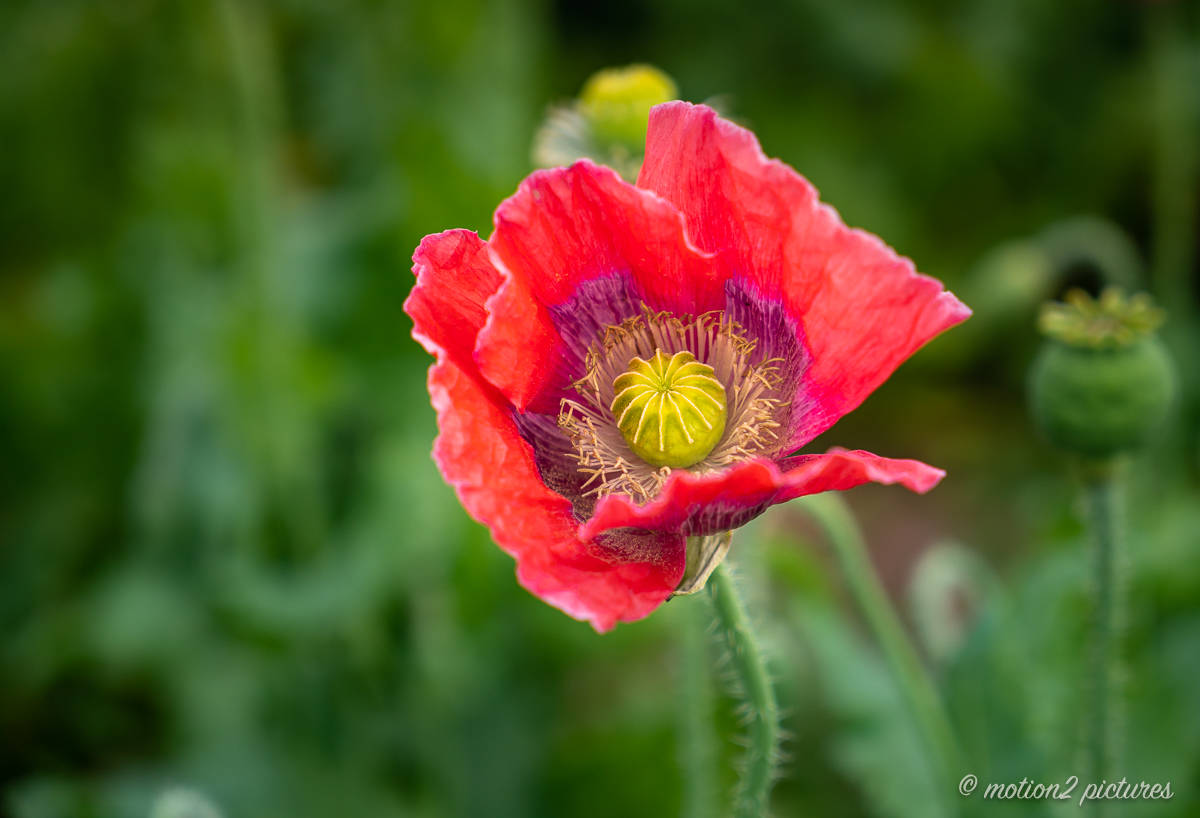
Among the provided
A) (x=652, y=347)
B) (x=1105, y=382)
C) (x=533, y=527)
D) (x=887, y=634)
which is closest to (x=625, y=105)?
(x=652, y=347)

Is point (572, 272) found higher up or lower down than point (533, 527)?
higher up

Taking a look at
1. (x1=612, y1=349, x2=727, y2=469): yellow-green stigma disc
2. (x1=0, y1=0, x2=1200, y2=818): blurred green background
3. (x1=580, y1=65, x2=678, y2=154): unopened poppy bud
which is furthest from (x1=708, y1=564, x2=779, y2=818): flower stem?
(x1=580, y1=65, x2=678, y2=154): unopened poppy bud

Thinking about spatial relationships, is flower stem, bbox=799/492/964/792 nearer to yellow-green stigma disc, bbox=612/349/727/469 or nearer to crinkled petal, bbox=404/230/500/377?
yellow-green stigma disc, bbox=612/349/727/469

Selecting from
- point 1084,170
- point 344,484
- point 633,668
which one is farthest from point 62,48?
point 1084,170

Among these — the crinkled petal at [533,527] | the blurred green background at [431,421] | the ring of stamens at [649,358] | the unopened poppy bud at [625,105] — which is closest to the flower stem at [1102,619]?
the blurred green background at [431,421]

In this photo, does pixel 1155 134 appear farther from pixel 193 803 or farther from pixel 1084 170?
pixel 193 803

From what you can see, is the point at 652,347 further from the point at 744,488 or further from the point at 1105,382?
the point at 1105,382

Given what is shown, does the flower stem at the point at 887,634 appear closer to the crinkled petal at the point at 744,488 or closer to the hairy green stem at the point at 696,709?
the hairy green stem at the point at 696,709
